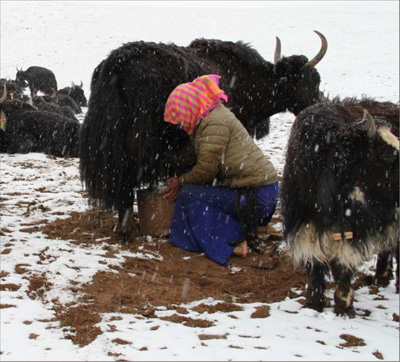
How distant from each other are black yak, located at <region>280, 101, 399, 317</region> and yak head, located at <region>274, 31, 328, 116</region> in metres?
3.12

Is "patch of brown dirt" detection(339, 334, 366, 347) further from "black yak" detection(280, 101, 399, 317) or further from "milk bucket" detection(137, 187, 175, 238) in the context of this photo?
"milk bucket" detection(137, 187, 175, 238)

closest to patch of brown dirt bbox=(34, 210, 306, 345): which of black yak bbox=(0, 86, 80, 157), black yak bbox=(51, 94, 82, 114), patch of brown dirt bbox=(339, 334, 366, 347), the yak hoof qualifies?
the yak hoof

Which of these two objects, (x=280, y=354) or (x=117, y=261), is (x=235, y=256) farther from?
(x=280, y=354)

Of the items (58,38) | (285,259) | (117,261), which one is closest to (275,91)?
(285,259)

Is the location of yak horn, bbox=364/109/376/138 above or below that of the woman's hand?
above

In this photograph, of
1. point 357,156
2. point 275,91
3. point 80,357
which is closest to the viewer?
point 80,357

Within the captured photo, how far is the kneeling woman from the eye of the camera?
4.26m

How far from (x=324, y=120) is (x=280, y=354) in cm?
138

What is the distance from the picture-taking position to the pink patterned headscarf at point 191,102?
13.8 feet

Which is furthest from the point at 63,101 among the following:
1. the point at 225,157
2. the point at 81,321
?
the point at 81,321

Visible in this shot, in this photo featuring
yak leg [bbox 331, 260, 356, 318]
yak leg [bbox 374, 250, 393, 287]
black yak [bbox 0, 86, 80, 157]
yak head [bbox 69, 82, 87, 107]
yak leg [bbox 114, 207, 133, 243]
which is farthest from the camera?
yak head [bbox 69, 82, 87, 107]

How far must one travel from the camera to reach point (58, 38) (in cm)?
3164

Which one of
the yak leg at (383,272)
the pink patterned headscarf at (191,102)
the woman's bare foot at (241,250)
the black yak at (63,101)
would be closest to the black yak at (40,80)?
the black yak at (63,101)

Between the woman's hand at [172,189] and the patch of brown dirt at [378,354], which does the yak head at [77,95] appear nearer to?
the woman's hand at [172,189]
